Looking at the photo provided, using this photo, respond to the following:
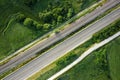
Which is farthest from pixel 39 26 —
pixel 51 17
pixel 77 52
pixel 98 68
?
pixel 98 68

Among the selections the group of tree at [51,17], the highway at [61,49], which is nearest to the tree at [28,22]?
the group of tree at [51,17]

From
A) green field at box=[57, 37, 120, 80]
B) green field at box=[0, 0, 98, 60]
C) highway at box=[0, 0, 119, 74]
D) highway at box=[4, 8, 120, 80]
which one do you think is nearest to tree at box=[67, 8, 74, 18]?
green field at box=[0, 0, 98, 60]

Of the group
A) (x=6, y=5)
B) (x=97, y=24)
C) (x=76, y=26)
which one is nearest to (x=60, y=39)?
(x=76, y=26)

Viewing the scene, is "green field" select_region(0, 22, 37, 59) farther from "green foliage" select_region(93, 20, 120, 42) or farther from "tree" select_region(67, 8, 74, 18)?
"green foliage" select_region(93, 20, 120, 42)

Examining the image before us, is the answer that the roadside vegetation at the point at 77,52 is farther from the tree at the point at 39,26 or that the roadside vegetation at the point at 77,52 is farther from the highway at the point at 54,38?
the tree at the point at 39,26

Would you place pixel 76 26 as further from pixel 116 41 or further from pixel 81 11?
pixel 116 41

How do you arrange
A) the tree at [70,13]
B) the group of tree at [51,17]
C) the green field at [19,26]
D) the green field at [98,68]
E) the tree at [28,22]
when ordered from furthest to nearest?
the tree at [70,13]
the group of tree at [51,17]
the tree at [28,22]
the green field at [19,26]
the green field at [98,68]
